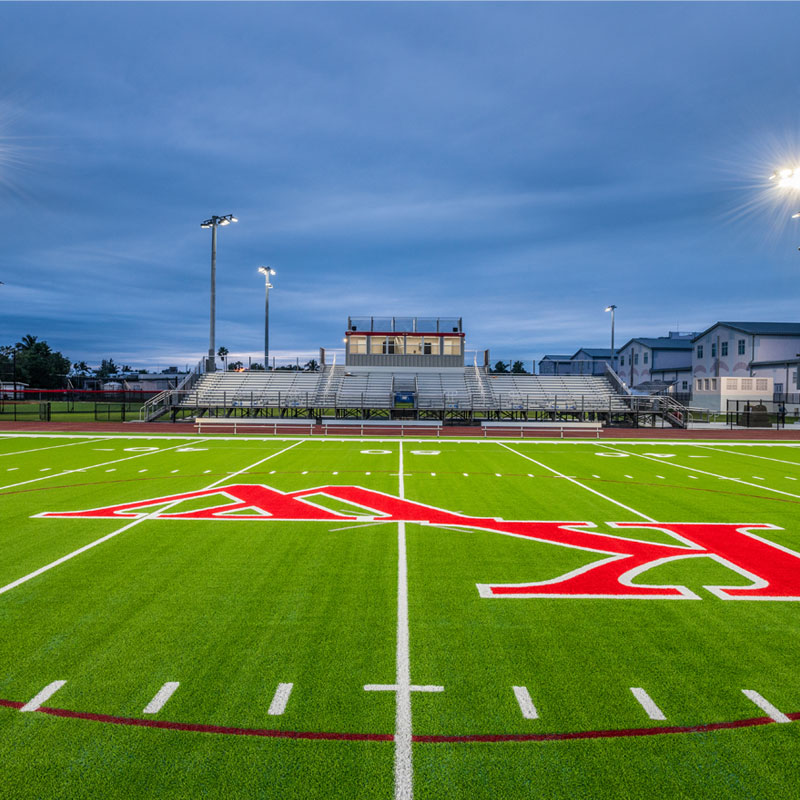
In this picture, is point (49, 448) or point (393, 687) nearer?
point (393, 687)

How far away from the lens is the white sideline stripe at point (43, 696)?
13.8 ft

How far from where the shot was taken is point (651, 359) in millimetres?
77188

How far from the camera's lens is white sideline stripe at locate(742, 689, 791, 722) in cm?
412

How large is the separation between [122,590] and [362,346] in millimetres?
39932

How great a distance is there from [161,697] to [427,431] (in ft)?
94.0

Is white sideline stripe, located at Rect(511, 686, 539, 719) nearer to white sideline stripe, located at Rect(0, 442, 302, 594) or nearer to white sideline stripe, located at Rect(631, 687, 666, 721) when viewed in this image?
white sideline stripe, located at Rect(631, 687, 666, 721)

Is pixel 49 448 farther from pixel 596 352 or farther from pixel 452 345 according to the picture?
pixel 596 352

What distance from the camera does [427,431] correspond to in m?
32.8

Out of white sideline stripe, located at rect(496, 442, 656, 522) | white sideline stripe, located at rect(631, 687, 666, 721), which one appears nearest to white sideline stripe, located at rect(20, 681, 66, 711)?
white sideline stripe, located at rect(631, 687, 666, 721)

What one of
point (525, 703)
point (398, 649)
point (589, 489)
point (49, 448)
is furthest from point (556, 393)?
point (525, 703)

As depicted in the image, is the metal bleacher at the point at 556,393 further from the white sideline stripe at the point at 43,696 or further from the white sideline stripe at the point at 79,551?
the white sideline stripe at the point at 43,696

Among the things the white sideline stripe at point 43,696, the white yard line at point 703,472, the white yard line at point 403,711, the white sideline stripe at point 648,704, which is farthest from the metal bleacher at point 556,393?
the white sideline stripe at point 43,696

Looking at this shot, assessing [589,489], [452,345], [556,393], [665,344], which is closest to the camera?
[589,489]

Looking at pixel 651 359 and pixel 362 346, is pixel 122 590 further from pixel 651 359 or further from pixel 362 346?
pixel 651 359
